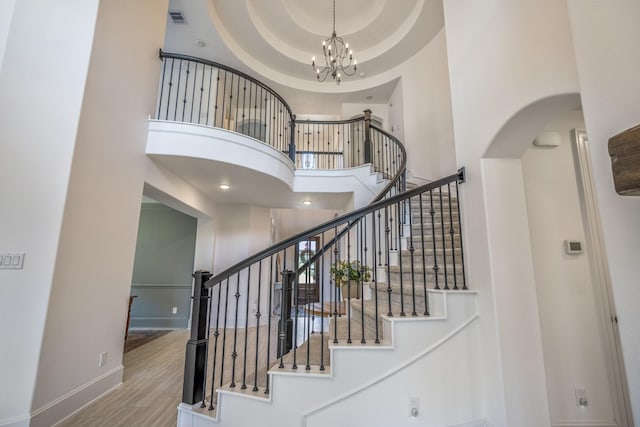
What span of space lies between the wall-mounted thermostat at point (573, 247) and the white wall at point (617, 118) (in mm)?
1684

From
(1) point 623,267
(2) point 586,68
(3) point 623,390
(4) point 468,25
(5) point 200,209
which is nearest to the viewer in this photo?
(1) point 623,267

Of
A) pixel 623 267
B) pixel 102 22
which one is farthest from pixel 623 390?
pixel 102 22

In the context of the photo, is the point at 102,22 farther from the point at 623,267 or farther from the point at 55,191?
the point at 623,267

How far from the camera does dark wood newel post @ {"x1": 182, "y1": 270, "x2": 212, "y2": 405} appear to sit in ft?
7.04

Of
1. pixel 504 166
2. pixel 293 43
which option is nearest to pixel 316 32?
pixel 293 43

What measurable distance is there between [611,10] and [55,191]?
3.36 metres

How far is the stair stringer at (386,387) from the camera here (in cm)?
197

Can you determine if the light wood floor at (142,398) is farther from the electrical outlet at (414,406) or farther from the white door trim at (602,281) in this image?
the white door trim at (602,281)

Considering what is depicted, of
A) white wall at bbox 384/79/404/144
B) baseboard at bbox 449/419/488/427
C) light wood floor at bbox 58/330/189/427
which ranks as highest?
white wall at bbox 384/79/404/144

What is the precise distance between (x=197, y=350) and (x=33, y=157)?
1942 mm

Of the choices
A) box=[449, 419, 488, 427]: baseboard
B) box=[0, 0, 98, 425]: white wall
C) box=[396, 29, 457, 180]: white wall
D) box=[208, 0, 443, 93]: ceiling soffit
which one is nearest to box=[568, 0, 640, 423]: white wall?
box=[449, 419, 488, 427]: baseboard

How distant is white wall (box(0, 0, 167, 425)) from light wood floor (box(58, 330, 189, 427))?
0.15 m

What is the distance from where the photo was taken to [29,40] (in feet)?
7.54

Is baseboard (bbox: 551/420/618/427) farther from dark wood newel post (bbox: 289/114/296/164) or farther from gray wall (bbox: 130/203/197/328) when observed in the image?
gray wall (bbox: 130/203/197/328)
